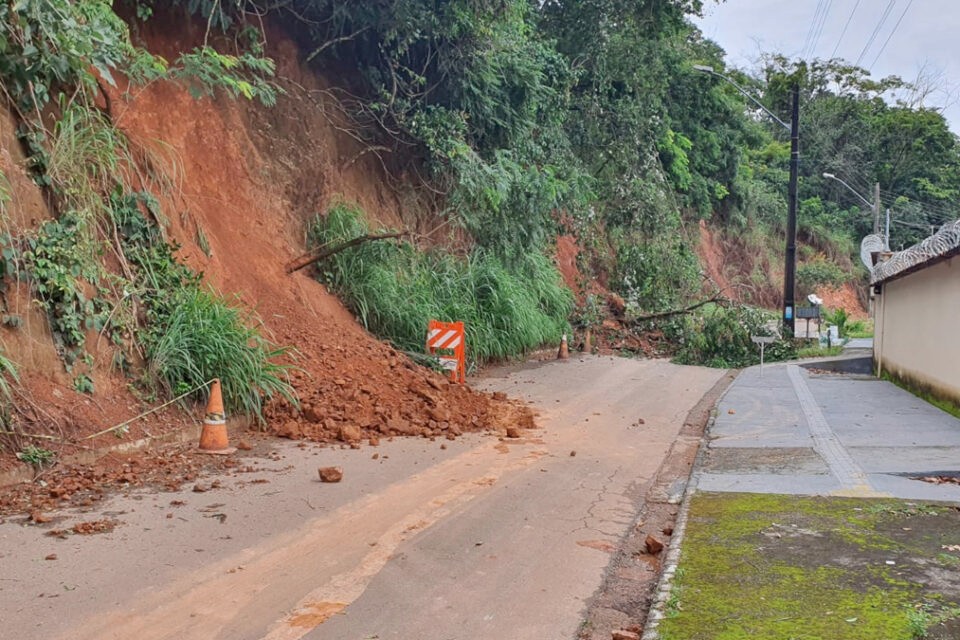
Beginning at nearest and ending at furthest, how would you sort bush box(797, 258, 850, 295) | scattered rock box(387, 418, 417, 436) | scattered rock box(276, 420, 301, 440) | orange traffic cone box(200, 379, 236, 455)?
1. orange traffic cone box(200, 379, 236, 455)
2. scattered rock box(276, 420, 301, 440)
3. scattered rock box(387, 418, 417, 436)
4. bush box(797, 258, 850, 295)

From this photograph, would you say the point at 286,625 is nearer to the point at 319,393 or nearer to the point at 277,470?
the point at 277,470

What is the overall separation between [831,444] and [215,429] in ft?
22.4

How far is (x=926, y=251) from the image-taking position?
1308cm

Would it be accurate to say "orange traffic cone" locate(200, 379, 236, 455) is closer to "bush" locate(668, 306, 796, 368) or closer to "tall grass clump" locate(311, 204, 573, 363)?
"tall grass clump" locate(311, 204, 573, 363)

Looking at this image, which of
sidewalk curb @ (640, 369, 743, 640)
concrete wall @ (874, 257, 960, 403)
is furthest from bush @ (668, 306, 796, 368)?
sidewalk curb @ (640, 369, 743, 640)

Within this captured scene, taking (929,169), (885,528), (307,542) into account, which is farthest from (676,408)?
(929,169)

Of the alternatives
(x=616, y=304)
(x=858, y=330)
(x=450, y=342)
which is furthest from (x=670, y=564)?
(x=858, y=330)

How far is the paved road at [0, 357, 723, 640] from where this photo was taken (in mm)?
4094

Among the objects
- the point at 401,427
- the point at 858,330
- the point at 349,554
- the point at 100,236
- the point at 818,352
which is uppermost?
the point at 100,236

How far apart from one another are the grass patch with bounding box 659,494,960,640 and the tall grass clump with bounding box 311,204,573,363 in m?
8.00

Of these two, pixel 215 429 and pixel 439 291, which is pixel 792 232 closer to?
pixel 439 291

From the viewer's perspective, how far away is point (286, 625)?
Answer: 404cm

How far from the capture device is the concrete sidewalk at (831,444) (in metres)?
7.12

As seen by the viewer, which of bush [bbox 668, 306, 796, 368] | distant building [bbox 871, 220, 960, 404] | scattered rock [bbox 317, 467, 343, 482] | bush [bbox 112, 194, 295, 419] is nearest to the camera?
scattered rock [bbox 317, 467, 343, 482]
